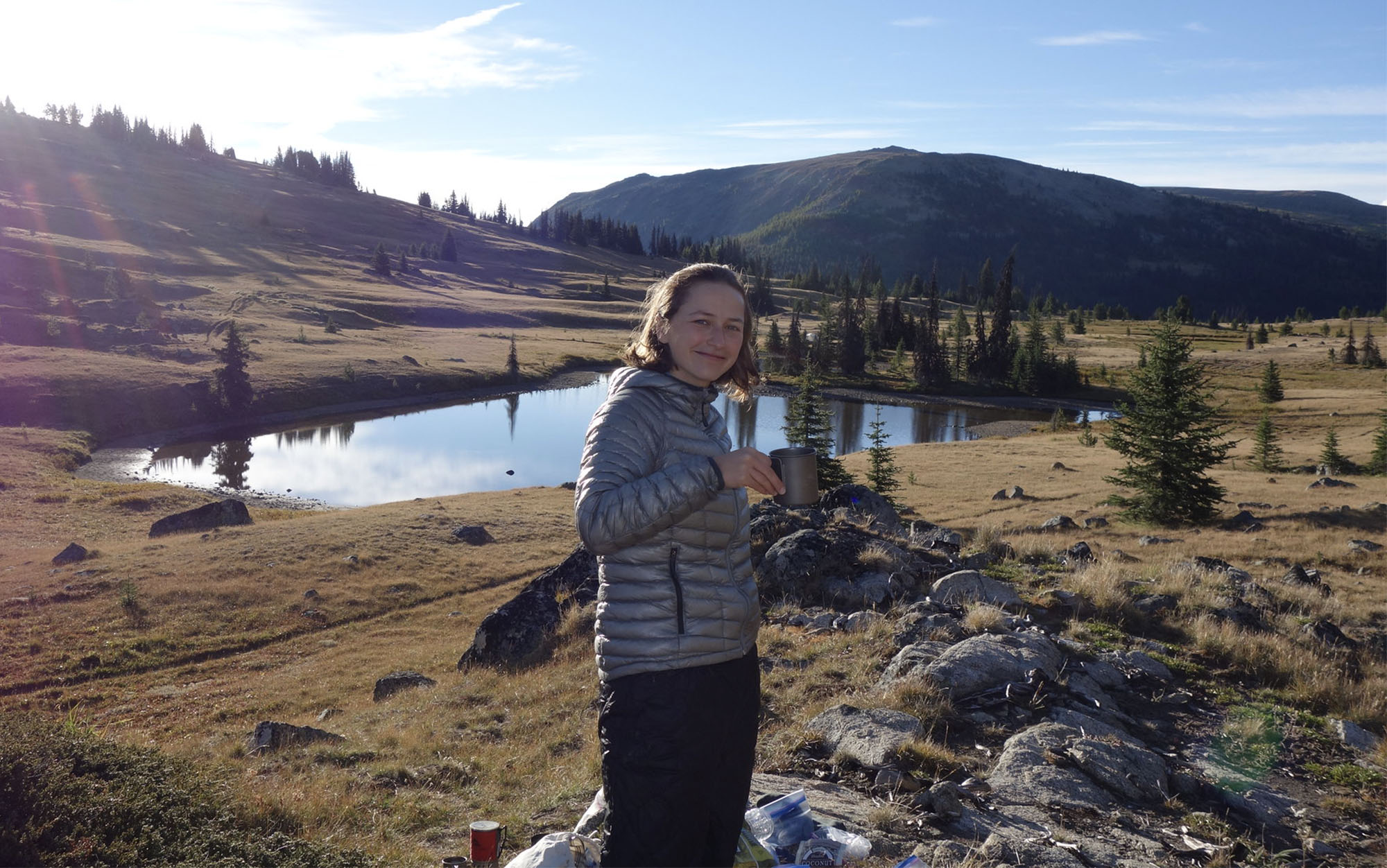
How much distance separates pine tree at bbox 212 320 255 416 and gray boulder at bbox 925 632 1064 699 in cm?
6527

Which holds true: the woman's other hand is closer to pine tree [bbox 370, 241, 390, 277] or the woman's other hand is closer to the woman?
the woman

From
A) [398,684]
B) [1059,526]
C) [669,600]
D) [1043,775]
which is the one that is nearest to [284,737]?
[398,684]

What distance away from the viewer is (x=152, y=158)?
18950cm

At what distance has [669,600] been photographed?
2.87 metres

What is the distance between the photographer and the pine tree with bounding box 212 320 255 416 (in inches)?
2408

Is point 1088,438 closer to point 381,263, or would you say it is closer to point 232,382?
point 232,382

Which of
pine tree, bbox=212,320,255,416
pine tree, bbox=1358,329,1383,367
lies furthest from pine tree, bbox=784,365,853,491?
pine tree, bbox=1358,329,1383,367

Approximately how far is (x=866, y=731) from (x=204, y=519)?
33.4 metres

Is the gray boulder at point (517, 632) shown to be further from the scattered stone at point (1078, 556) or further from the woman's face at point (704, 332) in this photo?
the woman's face at point (704, 332)

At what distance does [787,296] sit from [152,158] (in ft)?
499

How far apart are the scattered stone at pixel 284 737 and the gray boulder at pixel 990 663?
21.1 ft

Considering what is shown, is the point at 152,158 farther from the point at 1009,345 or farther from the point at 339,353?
the point at 1009,345

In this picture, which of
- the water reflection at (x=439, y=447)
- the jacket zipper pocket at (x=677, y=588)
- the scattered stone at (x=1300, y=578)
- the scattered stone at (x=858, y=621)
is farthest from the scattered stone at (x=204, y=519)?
the jacket zipper pocket at (x=677, y=588)

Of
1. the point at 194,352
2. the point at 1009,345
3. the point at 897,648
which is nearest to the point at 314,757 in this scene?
the point at 897,648
